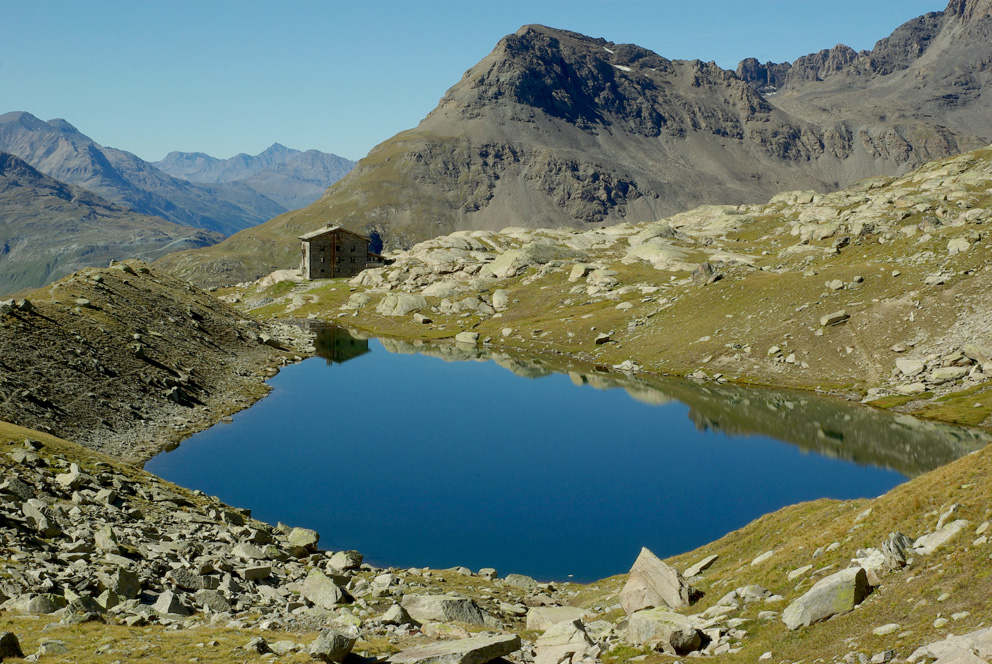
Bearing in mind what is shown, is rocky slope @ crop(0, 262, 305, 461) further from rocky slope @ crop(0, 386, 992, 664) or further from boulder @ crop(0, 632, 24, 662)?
boulder @ crop(0, 632, 24, 662)

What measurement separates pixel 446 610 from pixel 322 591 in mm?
6376

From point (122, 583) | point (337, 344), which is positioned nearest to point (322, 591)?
point (122, 583)

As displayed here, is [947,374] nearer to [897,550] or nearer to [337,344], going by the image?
[897,550]

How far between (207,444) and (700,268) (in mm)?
98331

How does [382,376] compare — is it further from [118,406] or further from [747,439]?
[747,439]

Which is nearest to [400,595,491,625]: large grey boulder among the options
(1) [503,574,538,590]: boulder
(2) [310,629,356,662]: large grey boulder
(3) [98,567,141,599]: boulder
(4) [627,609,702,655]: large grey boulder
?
(2) [310,629,356,662]: large grey boulder

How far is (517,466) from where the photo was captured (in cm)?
7225

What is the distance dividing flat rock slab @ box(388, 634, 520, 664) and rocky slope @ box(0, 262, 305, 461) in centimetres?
4885

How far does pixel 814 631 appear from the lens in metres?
23.9

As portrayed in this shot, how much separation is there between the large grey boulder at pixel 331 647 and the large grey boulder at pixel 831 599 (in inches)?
590

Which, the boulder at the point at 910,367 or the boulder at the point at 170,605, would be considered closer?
the boulder at the point at 170,605

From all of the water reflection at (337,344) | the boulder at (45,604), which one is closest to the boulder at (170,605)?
the boulder at (45,604)

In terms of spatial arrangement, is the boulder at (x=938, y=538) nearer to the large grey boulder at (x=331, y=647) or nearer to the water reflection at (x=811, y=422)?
the large grey boulder at (x=331, y=647)

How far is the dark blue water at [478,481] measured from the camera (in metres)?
52.2
